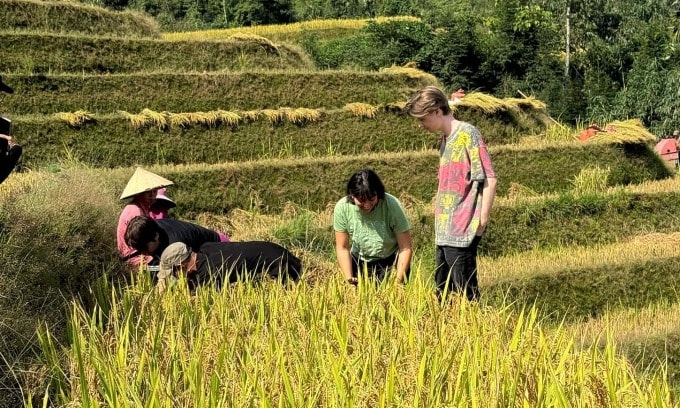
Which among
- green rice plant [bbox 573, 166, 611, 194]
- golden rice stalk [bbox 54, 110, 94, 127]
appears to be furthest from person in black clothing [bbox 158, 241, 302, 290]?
green rice plant [bbox 573, 166, 611, 194]

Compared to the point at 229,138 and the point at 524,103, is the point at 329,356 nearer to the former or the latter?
the point at 229,138

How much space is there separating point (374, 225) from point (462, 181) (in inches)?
21.8

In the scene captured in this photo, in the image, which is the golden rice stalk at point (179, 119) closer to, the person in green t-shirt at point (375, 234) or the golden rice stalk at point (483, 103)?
the golden rice stalk at point (483, 103)

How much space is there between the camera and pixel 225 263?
4492mm

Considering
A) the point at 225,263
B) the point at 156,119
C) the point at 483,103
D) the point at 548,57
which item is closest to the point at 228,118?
the point at 156,119

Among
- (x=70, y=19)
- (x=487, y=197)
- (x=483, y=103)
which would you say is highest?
(x=70, y=19)

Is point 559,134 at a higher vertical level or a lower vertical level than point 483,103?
lower

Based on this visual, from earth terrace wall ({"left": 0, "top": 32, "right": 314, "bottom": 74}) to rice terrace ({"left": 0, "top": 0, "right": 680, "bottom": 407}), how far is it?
27 millimetres

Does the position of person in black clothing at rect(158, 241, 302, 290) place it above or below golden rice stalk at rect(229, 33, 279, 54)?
below

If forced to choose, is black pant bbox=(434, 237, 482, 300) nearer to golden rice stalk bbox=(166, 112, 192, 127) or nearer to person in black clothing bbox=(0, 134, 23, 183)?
person in black clothing bbox=(0, 134, 23, 183)

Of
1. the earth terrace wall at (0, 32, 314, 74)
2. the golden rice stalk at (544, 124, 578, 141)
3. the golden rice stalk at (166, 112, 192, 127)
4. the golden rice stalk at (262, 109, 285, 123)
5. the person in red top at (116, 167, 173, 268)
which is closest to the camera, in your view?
the person in red top at (116, 167, 173, 268)

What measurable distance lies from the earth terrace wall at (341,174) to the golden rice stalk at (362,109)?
3.42 ft

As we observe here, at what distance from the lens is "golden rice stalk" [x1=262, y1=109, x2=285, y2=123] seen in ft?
31.1

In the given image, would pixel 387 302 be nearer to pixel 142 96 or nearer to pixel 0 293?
pixel 0 293
